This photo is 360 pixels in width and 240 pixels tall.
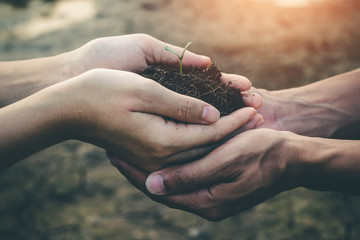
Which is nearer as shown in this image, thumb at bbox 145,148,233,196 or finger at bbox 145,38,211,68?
thumb at bbox 145,148,233,196

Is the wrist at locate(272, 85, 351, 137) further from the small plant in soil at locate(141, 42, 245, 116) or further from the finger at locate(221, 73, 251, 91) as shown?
the small plant in soil at locate(141, 42, 245, 116)

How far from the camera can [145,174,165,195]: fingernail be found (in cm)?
143

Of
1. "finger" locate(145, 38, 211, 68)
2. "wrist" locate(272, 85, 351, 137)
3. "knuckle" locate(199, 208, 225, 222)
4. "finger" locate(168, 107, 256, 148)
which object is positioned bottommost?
"knuckle" locate(199, 208, 225, 222)

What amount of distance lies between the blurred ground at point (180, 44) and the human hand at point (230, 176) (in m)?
0.54

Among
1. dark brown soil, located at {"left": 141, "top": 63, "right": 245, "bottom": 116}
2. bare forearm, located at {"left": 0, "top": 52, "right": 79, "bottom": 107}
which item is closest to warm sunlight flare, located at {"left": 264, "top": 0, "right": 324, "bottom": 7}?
dark brown soil, located at {"left": 141, "top": 63, "right": 245, "bottom": 116}

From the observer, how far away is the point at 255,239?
1.89 meters

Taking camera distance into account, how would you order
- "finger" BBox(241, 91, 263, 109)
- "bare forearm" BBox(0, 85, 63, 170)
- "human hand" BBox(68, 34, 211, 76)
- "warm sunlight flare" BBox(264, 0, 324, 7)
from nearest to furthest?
"bare forearm" BBox(0, 85, 63, 170) < "finger" BBox(241, 91, 263, 109) < "human hand" BBox(68, 34, 211, 76) < "warm sunlight flare" BBox(264, 0, 324, 7)

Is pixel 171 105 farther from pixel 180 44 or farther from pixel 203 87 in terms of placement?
pixel 180 44

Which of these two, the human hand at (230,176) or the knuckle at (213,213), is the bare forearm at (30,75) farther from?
the knuckle at (213,213)

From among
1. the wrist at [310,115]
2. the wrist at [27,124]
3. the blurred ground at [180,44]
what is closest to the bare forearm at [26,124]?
the wrist at [27,124]

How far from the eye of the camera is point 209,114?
54.2 inches

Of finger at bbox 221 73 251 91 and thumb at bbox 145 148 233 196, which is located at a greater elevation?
finger at bbox 221 73 251 91

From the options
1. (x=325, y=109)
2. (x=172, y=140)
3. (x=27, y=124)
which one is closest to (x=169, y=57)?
(x=172, y=140)

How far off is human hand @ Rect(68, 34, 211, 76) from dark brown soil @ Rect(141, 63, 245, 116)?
21cm
